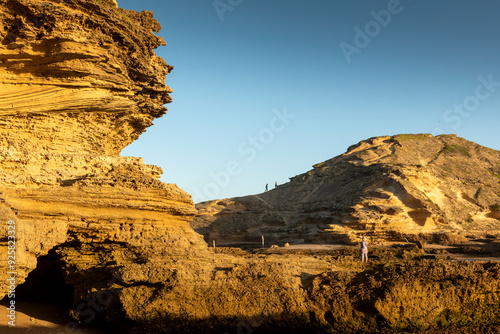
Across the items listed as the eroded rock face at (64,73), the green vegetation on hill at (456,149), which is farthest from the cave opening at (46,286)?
the green vegetation on hill at (456,149)

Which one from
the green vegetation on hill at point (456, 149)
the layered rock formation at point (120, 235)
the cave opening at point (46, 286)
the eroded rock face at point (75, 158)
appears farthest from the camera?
the green vegetation on hill at point (456, 149)

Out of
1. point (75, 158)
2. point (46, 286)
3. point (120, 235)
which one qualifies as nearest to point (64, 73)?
point (75, 158)

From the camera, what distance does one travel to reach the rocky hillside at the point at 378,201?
29656mm

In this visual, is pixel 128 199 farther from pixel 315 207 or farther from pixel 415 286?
pixel 315 207

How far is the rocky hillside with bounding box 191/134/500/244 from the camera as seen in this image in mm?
29656

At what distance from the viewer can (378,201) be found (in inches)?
1217

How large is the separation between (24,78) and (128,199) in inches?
186

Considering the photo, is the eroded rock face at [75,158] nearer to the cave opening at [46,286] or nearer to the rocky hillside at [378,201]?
the cave opening at [46,286]

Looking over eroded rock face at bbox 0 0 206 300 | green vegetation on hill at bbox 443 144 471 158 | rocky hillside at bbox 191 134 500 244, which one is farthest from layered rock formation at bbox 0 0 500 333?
green vegetation on hill at bbox 443 144 471 158

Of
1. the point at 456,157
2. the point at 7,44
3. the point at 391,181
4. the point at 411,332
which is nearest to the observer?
the point at 411,332

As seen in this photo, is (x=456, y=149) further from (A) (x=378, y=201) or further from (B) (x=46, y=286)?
(B) (x=46, y=286)

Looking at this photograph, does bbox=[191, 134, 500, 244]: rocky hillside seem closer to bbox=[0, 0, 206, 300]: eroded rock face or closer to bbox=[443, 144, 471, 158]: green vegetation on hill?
bbox=[443, 144, 471, 158]: green vegetation on hill

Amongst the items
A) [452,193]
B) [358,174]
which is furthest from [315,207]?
[452,193]

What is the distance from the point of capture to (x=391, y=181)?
1302 inches
